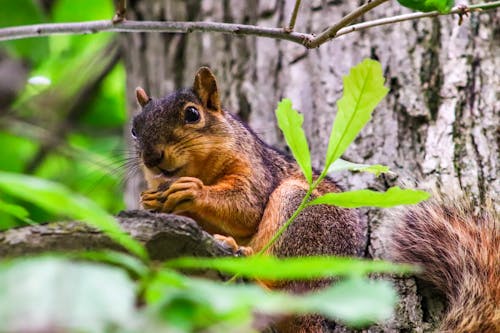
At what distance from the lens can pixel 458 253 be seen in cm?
197

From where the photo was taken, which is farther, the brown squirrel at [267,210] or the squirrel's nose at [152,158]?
the squirrel's nose at [152,158]

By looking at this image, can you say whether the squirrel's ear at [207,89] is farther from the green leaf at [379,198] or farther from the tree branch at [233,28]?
the green leaf at [379,198]

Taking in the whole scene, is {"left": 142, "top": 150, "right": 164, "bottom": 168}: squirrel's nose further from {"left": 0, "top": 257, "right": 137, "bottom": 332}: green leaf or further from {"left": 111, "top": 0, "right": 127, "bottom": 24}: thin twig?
{"left": 0, "top": 257, "right": 137, "bottom": 332}: green leaf

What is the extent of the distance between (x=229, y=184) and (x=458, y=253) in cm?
71

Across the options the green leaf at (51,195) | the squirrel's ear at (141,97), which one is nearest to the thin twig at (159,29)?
the squirrel's ear at (141,97)

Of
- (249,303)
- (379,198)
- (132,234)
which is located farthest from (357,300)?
(132,234)

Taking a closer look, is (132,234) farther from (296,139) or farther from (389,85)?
(389,85)

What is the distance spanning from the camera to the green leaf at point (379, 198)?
1.22 m

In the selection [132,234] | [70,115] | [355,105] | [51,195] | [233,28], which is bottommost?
[132,234]

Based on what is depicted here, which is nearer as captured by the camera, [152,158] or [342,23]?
[342,23]

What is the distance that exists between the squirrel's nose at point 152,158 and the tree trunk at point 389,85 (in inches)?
23.6

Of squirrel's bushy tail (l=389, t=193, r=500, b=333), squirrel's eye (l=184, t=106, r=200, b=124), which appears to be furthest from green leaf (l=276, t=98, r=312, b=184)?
squirrel's eye (l=184, t=106, r=200, b=124)

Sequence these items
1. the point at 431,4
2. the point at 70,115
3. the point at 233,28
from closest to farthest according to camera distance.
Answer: the point at 431,4 < the point at 233,28 < the point at 70,115

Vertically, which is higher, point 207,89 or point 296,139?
point 207,89
